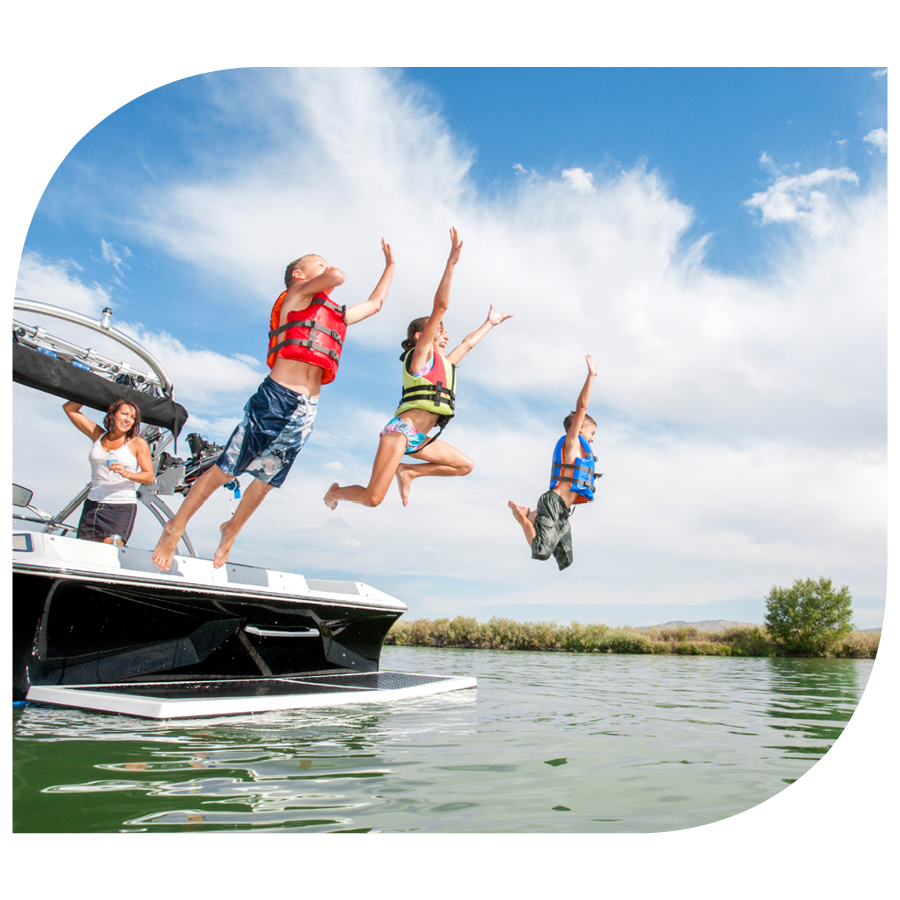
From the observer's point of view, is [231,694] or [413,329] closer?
[413,329]

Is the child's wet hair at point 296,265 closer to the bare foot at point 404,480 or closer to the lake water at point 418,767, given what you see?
the bare foot at point 404,480

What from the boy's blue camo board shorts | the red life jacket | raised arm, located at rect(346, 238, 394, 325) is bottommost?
the boy's blue camo board shorts

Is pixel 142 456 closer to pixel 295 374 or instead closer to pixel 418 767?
pixel 295 374

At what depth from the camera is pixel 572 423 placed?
3367mm

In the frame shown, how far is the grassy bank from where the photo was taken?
9.28 m

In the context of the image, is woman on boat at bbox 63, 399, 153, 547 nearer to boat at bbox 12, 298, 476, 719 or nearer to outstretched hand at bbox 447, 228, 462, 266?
boat at bbox 12, 298, 476, 719

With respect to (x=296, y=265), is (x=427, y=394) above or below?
below

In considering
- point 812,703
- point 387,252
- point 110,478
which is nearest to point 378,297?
point 387,252

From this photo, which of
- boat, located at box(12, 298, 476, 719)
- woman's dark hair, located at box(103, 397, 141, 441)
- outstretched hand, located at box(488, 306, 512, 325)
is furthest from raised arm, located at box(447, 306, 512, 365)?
woman's dark hair, located at box(103, 397, 141, 441)

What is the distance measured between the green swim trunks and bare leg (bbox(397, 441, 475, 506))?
0.51 metres

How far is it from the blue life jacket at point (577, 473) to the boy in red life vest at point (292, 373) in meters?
1.18

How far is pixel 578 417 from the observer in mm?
3260

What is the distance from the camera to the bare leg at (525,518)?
362 centimetres

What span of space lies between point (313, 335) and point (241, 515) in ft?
3.71
